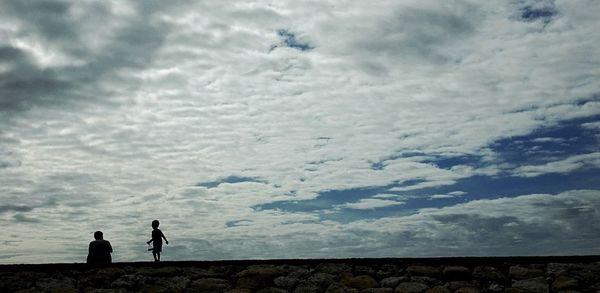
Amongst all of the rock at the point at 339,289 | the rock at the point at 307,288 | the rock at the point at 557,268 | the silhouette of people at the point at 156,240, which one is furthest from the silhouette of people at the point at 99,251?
the rock at the point at 557,268

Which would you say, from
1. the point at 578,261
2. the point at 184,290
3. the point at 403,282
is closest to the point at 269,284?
the point at 184,290

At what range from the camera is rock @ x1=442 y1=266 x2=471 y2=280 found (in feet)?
27.9

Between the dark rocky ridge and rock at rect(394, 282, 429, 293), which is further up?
the dark rocky ridge

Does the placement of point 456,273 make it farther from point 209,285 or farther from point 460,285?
point 209,285

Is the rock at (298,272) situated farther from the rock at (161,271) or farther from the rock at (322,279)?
the rock at (161,271)

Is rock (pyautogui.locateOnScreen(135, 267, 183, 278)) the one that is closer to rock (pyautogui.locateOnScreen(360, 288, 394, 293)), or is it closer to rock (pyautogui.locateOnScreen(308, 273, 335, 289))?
rock (pyautogui.locateOnScreen(308, 273, 335, 289))

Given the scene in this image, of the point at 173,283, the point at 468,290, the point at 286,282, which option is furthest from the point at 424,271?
the point at 173,283

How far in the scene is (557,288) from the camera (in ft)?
26.6

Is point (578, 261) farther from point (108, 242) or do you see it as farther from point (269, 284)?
point (108, 242)

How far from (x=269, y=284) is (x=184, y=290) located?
1.19m

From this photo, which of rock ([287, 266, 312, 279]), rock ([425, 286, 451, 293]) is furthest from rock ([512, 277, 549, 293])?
rock ([287, 266, 312, 279])

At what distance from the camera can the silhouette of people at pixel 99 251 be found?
33.2ft

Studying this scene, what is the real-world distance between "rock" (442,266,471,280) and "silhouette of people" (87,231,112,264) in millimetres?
5550

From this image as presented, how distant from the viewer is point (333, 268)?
8.82 meters
